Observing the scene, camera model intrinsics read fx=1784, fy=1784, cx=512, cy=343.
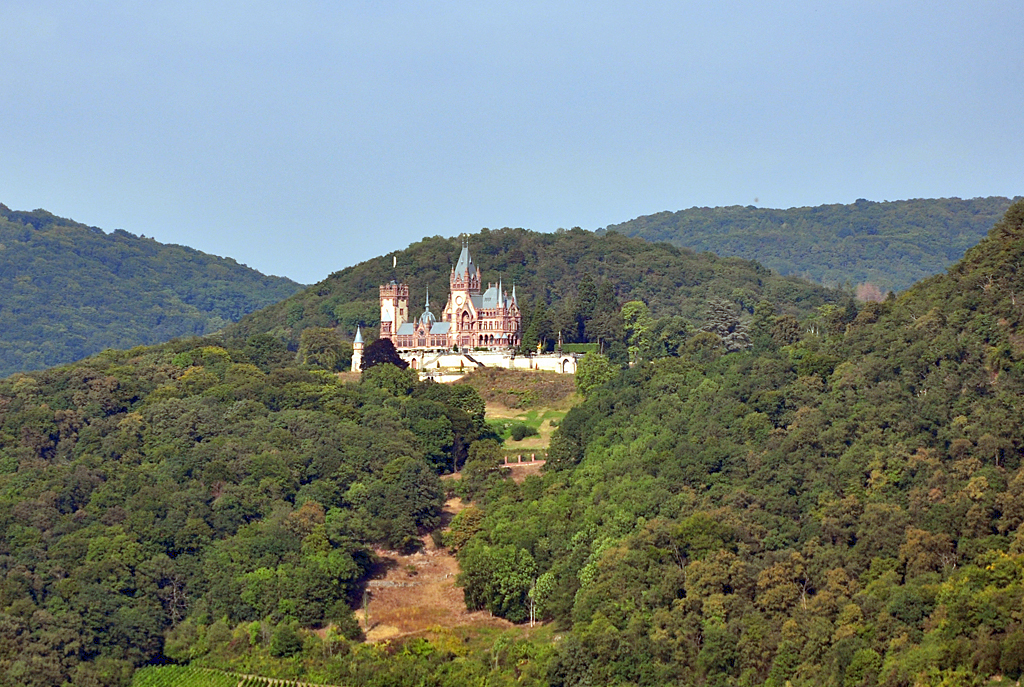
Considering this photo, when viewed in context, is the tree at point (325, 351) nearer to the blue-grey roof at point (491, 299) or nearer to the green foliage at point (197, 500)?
the green foliage at point (197, 500)

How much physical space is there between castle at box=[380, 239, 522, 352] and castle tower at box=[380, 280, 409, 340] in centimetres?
28

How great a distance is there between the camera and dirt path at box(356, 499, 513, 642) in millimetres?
76688

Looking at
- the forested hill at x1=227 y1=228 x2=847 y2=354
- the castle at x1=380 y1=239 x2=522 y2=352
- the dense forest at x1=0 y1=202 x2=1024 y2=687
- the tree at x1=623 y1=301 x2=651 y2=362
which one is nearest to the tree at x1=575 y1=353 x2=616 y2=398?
the dense forest at x1=0 y1=202 x2=1024 y2=687

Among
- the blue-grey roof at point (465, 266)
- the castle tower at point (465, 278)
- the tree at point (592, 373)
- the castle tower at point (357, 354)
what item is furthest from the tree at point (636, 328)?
the castle tower at point (357, 354)

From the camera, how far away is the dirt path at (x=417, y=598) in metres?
76.7

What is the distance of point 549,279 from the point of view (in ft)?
497

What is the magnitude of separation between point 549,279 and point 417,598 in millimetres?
73598

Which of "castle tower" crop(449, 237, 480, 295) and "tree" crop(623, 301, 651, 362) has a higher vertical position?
"castle tower" crop(449, 237, 480, 295)

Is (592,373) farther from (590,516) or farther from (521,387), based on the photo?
(590,516)

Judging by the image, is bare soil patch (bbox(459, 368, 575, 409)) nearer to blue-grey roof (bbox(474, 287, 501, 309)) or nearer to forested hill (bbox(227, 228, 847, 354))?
blue-grey roof (bbox(474, 287, 501, 309))

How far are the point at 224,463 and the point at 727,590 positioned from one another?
29113mm

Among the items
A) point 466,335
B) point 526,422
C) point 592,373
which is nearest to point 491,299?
point 466,335

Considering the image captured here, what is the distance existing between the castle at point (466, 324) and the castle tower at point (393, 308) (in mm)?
284

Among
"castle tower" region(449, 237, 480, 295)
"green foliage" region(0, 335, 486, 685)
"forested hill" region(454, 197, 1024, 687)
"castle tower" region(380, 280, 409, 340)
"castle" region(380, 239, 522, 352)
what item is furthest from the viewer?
"castle tower" region(380, 280, 409, 340)
